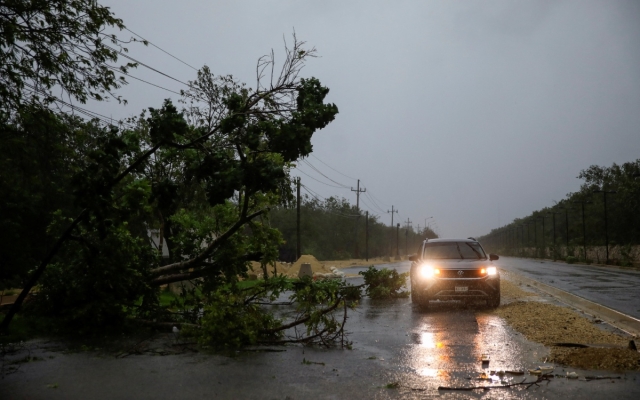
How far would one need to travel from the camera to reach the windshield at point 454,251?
52.6ft

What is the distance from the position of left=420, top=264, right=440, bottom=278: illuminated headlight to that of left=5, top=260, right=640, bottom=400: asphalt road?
3.91 m

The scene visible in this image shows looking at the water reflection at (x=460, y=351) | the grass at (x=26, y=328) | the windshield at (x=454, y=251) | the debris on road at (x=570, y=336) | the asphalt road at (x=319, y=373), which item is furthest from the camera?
the windshield at (x=454, y=251)

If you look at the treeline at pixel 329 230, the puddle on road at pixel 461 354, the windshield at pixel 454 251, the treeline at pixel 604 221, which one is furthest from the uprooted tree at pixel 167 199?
Answer: the treeline at pixel 329 230

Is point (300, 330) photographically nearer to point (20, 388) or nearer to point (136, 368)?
point (136, 368)

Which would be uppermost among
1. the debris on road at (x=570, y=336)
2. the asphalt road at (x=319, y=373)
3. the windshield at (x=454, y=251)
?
the windshield at (x=454, y=251)

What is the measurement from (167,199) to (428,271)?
25.7 ft

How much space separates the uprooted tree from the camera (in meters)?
8.93

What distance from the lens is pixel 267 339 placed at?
10.2 m

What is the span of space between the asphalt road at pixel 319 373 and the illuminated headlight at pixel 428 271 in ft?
12.8

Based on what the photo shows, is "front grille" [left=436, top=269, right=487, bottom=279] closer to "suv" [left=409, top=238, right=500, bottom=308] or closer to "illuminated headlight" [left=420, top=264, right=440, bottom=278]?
"suv" [left=409, top=238, right=500, bottom=308]

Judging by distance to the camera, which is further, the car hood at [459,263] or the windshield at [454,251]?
the windshield at [454,251]

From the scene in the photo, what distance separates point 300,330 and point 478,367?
4807mm

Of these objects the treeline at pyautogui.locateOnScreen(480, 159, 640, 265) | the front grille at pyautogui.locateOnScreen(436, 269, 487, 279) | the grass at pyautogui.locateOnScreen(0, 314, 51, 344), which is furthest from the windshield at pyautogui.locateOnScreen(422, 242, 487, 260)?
the treeline at pyautogui.locateOnScreen(480, 159, 640, 265)

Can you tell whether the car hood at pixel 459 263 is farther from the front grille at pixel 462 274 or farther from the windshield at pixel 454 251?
the windshield at pixel 454 251
